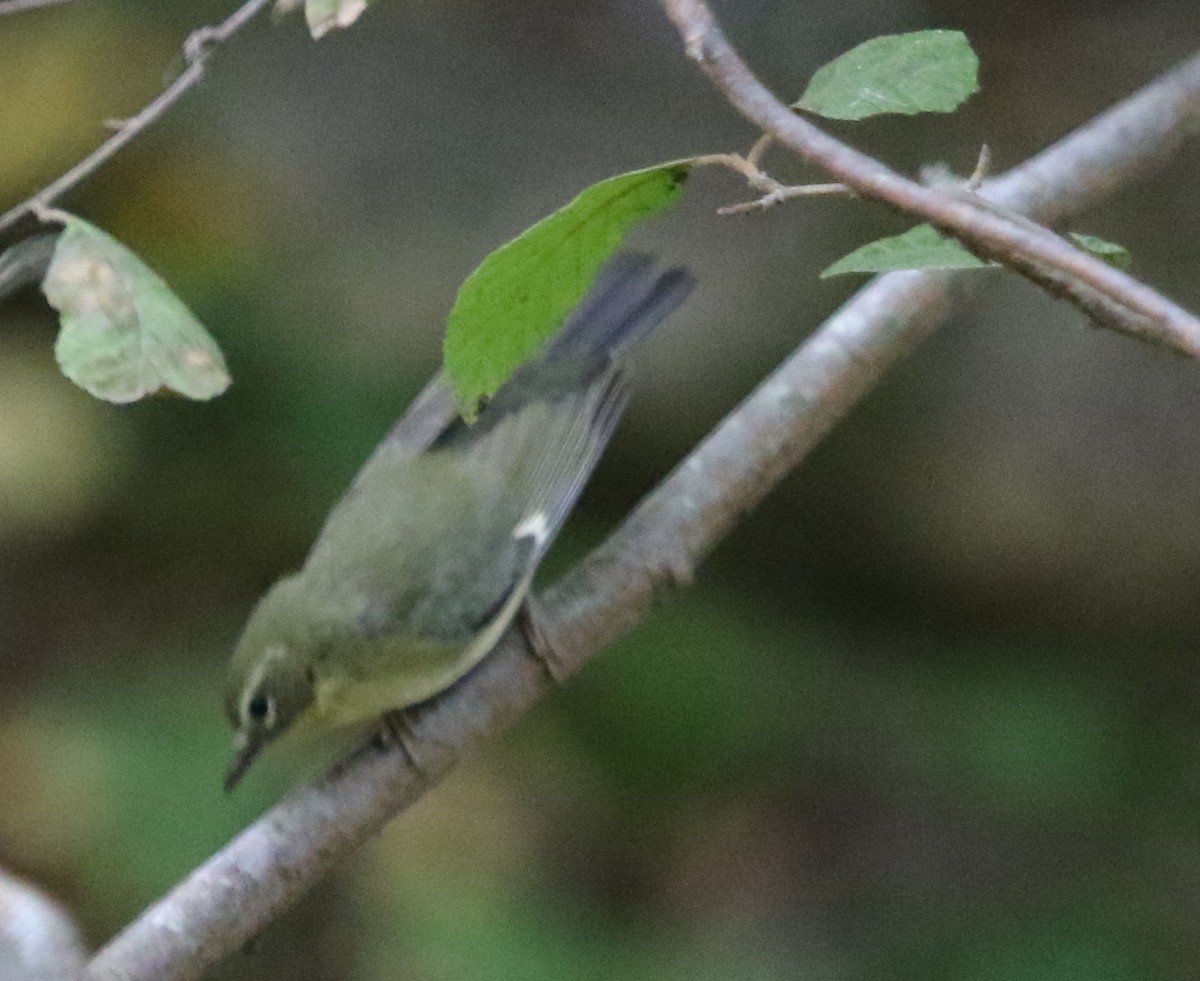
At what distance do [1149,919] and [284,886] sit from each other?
1758mm

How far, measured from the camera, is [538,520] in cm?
195

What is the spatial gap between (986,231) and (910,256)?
130 millimetres

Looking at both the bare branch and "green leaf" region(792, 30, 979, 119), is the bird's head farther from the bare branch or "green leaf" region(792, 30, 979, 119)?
"green leaf" region(792, 30, 979, 119)

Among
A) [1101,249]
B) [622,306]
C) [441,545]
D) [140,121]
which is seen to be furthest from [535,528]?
[1101,249]

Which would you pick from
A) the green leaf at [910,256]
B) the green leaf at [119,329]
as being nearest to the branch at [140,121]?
the green leaf at [119,329]

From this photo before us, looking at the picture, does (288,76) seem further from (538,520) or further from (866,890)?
(866,890)

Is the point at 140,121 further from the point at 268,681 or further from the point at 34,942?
the point at 268,681

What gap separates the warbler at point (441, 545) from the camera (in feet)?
5.88

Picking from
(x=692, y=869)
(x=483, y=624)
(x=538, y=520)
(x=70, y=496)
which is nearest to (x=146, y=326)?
(x=483, y=624)

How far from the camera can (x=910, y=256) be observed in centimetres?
90

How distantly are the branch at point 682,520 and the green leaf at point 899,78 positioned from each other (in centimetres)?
72

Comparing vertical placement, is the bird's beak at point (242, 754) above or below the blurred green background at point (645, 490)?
above

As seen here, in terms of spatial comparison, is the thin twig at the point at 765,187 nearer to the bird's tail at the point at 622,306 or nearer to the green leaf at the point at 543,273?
the green leaf at the point at 543,273

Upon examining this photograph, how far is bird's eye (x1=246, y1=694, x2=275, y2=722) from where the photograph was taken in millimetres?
1790
